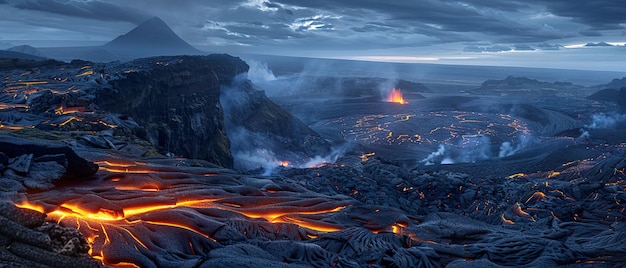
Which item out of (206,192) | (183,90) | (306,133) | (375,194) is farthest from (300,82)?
(206,192)

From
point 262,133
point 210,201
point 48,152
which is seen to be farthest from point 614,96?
point 48,152

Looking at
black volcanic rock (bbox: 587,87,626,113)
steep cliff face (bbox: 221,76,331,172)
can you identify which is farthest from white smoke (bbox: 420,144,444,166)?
black volcanic rock (bbox: 587,87,626,113)

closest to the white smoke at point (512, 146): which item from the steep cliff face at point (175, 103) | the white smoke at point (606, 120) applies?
the white smoke at point (606, 120)

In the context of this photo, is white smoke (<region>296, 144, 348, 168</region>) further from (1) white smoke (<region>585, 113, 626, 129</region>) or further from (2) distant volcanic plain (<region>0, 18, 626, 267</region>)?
(1) white smoke (<region>585, 113, 626, 129</region>)

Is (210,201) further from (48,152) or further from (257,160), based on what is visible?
(257,160)

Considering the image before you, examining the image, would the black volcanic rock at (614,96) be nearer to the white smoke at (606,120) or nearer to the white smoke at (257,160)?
the white smoke at (606,120)

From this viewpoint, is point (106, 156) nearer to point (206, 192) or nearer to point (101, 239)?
point (206, 192)

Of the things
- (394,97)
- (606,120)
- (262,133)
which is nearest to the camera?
(262,133)
